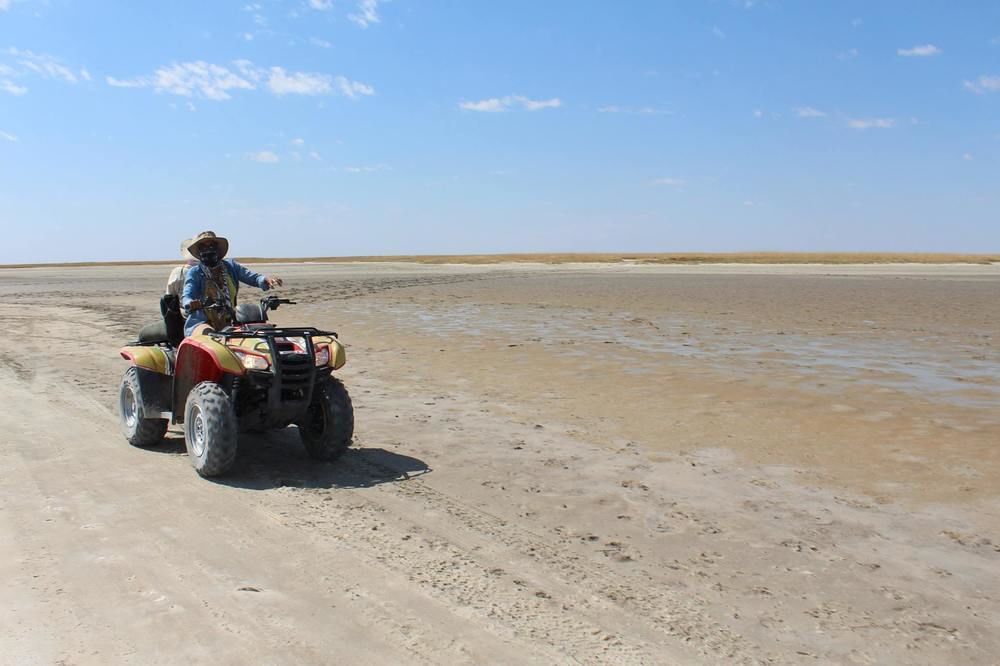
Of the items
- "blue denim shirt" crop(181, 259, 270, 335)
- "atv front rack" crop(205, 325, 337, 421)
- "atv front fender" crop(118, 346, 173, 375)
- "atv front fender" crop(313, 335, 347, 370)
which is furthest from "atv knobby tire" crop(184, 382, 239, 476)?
"atv front fender" crop(118, 346, 173, 375)

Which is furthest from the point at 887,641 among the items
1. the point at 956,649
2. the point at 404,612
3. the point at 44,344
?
the point at 44,344

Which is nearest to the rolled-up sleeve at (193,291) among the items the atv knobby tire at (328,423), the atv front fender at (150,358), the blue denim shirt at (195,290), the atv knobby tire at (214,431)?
the blue denim shirt at (195,290)

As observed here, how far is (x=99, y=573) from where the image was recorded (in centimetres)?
407

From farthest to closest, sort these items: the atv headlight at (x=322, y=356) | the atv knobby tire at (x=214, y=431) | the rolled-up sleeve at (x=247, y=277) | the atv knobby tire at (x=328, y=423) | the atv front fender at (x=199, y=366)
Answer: the rolled-up sleeve at (x=247, y=277) → the atv knobby tire at (x=328, y=423) → the atv headlight at (x=322, y=356) → the atv front fender at (x=199, y=366) → the atv knobby tire at (x=214, y=431)

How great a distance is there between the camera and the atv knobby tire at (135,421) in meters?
6.76

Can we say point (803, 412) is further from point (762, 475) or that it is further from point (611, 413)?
point (762, 475)

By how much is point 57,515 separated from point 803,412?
6546mm

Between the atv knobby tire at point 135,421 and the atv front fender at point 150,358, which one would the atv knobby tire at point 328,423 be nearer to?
the atv knobby tire at point 135,421

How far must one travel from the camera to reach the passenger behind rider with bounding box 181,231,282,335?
662cm

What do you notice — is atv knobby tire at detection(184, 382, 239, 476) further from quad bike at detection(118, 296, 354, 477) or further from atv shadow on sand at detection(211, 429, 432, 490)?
atv shadow on sand at detection(211, 429, 432, 490)

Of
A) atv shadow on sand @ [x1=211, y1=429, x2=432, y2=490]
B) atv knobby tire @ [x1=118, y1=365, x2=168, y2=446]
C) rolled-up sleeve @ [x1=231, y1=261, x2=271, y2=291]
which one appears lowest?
atv shadow on sand @ [x1=211, y1=429, x2=432, y2=490]

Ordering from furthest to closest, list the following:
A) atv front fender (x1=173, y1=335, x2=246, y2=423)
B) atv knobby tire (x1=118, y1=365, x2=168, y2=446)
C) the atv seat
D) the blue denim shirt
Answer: the atv seat → atv knobby tire (x1=118, y1=365, x2=168, y2=446) → the blue denim shirt → atv front fender (x1=173, y1=335, x2=246, y2=423)

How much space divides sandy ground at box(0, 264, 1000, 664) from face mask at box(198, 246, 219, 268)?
61.1 inches

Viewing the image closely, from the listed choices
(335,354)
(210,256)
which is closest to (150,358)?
(210,256)
